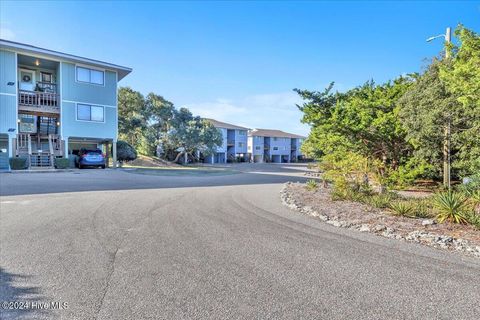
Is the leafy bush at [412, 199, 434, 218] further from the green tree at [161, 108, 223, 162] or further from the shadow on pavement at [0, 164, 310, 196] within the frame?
the green tree at [161, 108, 223, 162]

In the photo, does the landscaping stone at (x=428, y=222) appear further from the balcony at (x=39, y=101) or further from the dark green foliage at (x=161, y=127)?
the dark green foliage at (x=161, y=127)

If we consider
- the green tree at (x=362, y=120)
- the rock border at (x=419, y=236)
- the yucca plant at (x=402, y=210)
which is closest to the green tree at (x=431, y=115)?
the green tree at (x=362, y=120)

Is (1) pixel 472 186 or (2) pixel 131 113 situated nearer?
(1) pixel 472 186

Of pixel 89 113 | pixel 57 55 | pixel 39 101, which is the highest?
pixel 57 55

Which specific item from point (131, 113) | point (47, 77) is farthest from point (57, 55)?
point (131, 113)

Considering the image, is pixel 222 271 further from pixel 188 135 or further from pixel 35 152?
pixel 188 135

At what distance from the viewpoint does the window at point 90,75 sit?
76.1ft

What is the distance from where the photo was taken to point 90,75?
23.7 meters

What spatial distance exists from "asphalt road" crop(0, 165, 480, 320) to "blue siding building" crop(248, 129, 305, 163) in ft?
197

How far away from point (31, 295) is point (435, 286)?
475 centimetres

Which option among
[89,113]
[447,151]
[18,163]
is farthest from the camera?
[89,113]

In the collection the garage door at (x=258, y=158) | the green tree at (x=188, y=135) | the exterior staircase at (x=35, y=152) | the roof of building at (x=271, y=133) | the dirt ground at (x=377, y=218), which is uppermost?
the roof of building at (x=271, y=133)

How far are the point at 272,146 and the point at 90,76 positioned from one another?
5049 cm

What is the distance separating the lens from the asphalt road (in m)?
2.94
